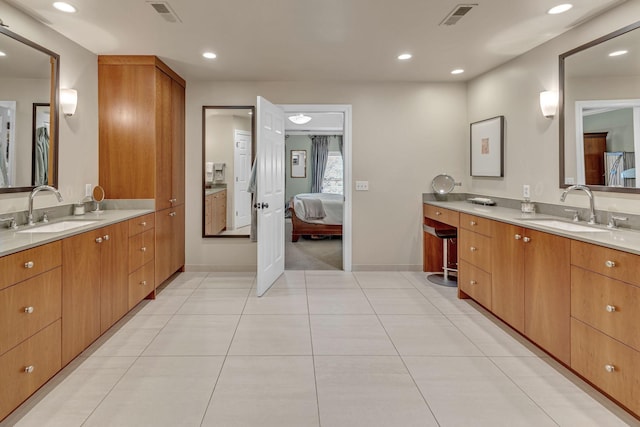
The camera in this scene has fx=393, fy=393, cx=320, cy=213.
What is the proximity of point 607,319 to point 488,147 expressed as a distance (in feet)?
8.95

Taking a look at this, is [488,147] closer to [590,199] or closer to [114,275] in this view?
[590,199]

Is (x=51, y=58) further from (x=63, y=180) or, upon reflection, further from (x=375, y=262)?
(x=375, y=262)

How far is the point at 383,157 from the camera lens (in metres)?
4.89

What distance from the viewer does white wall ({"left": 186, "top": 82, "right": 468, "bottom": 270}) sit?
480cm

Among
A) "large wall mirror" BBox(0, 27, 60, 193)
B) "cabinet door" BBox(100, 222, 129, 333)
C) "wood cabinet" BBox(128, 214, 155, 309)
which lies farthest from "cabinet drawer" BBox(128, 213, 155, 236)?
"large wall mirror" BBox(0, 27, 60, 193)

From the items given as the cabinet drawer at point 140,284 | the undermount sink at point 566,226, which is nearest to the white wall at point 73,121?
the cabinet drawer at point 140,284

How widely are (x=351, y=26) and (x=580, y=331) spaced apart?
260 centimetres

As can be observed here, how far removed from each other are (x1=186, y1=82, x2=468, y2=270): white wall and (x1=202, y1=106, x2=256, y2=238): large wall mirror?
0.32 feet

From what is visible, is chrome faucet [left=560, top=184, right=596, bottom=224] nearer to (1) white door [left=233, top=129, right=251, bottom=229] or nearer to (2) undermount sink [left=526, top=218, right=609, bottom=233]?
(2) undermount sink [left=526, top=218, right=609, bottom=233]

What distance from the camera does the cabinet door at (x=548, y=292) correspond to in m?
2.29

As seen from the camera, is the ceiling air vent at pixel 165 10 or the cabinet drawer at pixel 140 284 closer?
the ceiling air vent at pixel 165 10

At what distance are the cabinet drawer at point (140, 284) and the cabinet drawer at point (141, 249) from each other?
2.2 inches

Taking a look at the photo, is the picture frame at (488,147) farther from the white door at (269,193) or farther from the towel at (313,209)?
the towel at (313,209)

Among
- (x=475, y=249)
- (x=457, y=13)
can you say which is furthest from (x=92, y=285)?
(x=457, y=13)
